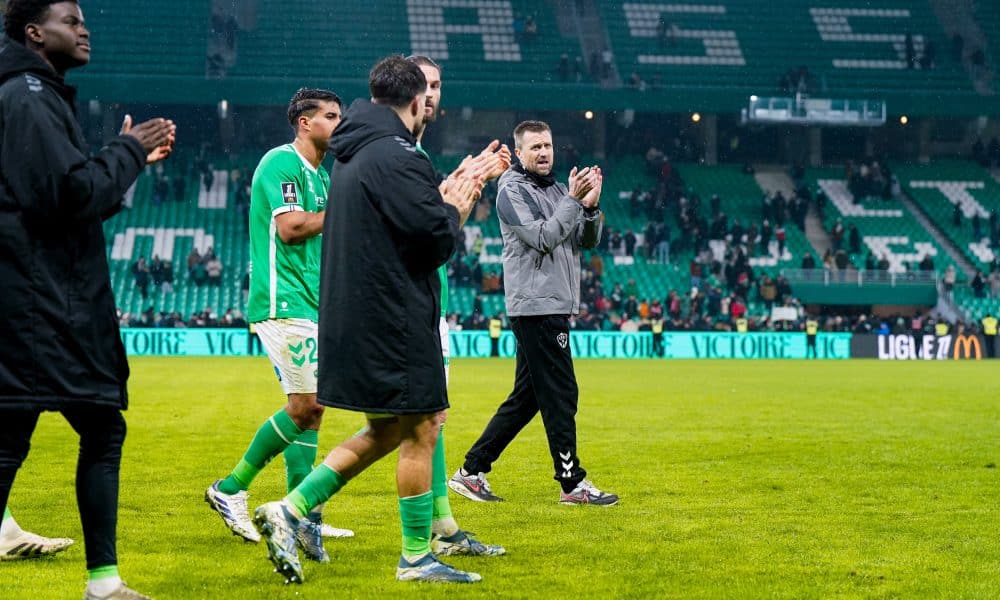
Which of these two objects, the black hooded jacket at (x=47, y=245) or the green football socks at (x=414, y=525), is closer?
the black hooded jacket at (x=47, y=245)

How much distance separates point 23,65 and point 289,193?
2090 millimetres

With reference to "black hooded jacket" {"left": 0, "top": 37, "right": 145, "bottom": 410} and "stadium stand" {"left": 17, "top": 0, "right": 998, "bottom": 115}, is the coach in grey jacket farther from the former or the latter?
"stadium stand" {"left": 17, "top": 0, "right": 998, "bottom": 115}

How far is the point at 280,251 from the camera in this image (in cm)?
683

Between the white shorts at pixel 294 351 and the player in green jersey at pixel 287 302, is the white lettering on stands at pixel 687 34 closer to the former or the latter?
the player in green jersey at pixel 287 302

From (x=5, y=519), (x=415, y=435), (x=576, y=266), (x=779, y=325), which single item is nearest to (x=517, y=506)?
(x=576, y=266)

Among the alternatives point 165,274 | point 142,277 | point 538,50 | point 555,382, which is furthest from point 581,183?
point 538,50

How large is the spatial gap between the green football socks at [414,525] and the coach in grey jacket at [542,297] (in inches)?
102

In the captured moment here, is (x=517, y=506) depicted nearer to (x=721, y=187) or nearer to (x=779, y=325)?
(x=779, y=325)

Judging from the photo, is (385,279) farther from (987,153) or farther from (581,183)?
(987,153)

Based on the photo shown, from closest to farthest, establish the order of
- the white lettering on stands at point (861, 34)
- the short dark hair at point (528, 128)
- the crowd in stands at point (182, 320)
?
1. the short dark hair at point (528, 128)
2. the crowd in stands at point (182, 320)
3. the white lettering on stands at point (861, 34)

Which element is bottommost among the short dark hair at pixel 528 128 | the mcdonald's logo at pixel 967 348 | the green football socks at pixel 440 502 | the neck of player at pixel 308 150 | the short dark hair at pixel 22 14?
the mcdonald's logo at pixel 967 348

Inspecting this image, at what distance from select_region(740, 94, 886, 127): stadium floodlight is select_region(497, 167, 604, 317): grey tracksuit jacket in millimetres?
41247

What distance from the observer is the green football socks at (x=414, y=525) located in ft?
18.7

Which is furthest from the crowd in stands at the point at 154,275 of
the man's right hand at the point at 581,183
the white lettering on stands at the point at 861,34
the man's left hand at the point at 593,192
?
the man's right hand at the point at 581,183
